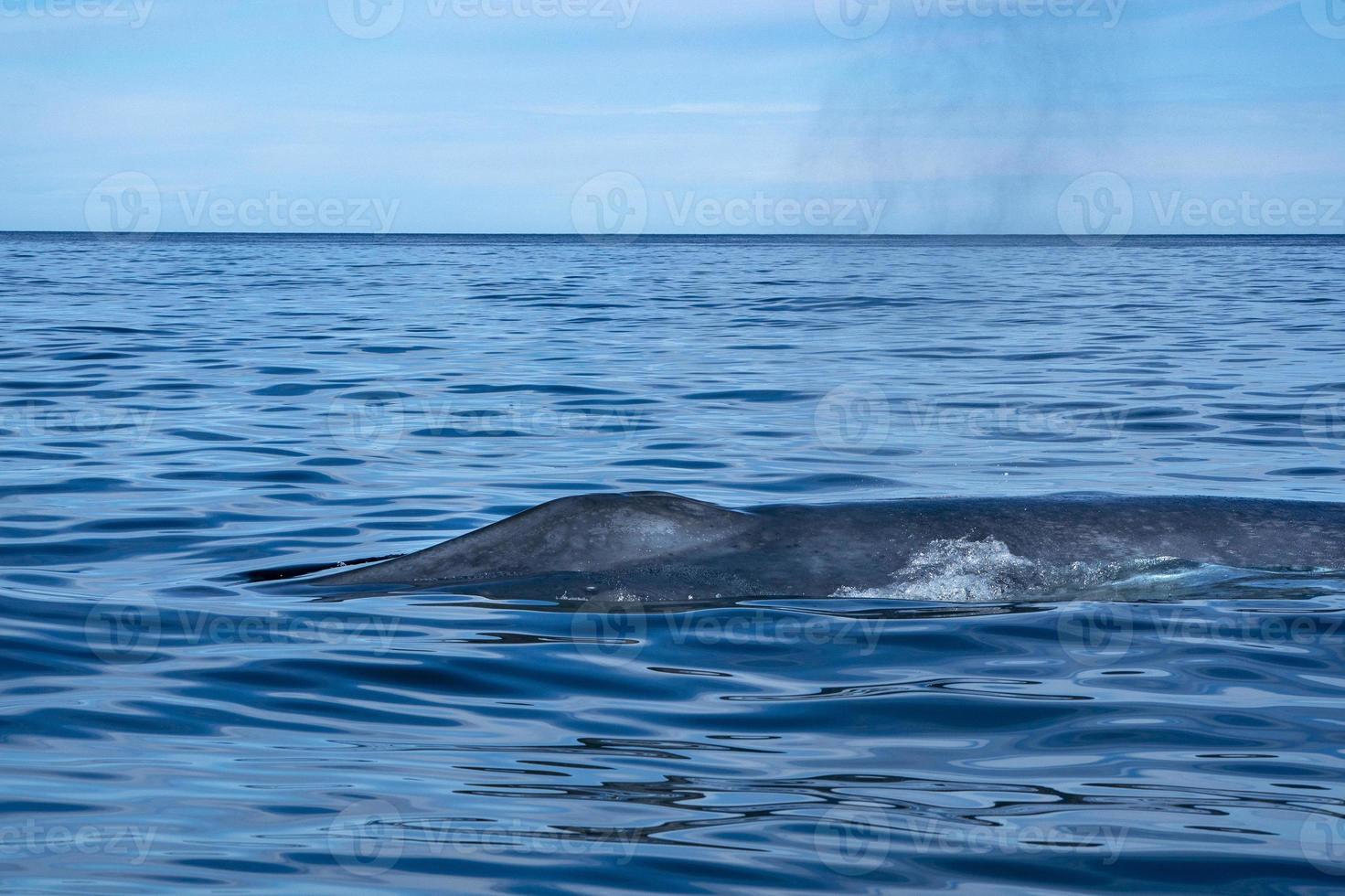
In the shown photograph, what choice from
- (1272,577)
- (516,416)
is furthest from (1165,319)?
(1272,577)

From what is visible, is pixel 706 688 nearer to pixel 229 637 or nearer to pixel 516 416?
pixel 229 637

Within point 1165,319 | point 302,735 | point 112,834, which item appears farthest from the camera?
point 1165,319

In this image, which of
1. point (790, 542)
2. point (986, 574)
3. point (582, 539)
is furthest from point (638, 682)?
point (986, 574)

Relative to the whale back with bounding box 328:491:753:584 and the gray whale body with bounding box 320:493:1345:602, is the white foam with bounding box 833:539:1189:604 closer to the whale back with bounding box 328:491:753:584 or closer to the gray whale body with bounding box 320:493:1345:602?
the gray whale body with bounding box 320:493:1345:602

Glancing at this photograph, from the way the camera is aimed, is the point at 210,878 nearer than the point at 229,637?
Yes

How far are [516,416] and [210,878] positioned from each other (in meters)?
12.0

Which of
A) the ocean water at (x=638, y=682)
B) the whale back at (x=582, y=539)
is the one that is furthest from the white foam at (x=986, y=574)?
the whale back at (x=582, y=539)

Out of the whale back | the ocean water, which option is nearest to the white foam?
the ocean water

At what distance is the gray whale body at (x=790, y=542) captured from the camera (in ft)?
Answer: 23.5

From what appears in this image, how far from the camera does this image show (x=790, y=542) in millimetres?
7461

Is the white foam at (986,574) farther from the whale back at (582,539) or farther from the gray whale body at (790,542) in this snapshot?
the whale back at (582,539)

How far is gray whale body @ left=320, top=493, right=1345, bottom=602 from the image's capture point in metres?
7.17

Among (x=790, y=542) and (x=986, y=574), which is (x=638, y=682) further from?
(x=986, y=574)

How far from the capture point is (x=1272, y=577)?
7391mm
